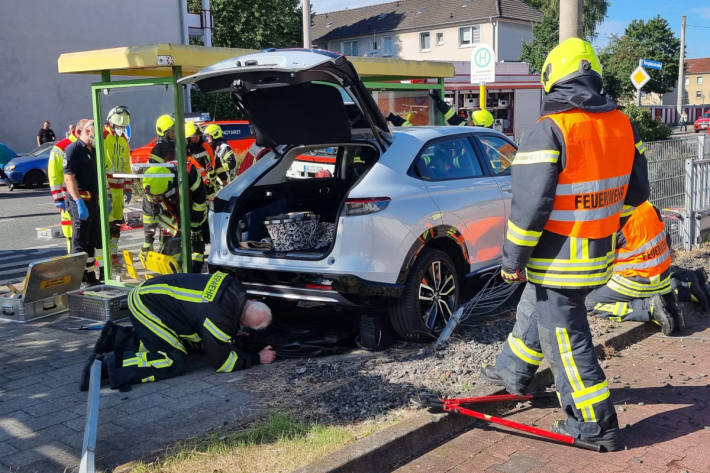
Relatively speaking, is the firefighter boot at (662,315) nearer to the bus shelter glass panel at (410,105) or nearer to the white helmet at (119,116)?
the bus shelter glass panel at (410,105)

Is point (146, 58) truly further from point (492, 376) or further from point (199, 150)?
point (492, 376)

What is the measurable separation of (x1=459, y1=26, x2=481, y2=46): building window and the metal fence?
160 ft

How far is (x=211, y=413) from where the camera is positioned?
15.3 feet

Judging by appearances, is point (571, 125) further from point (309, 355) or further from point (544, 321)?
point (309, 355)

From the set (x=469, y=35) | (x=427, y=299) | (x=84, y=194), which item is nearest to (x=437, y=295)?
(x=427, y=299)

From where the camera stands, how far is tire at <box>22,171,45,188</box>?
20688 mm

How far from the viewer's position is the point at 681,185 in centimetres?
961

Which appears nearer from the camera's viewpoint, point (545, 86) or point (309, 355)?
point (545, 86)

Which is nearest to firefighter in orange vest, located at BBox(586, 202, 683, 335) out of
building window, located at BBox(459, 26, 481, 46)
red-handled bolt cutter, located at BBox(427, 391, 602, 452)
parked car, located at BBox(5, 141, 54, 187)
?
red-handled bolt cutter, located at BBox(427, 391, 602, 452)

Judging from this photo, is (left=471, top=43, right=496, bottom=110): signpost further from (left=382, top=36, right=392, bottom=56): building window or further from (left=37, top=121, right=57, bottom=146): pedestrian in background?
(left=382, top=36, right=392, bottom=56): building window

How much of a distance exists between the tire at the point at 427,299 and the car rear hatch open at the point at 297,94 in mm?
1024

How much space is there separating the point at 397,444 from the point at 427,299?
1927mm

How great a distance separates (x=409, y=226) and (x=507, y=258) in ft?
4.77

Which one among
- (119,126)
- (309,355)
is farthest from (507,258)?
(119,126)
